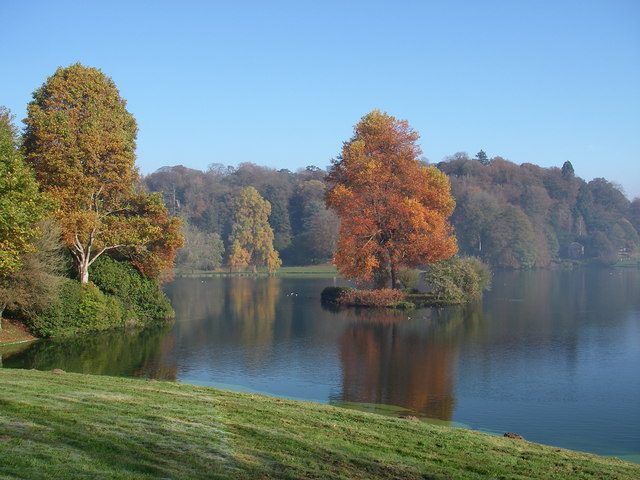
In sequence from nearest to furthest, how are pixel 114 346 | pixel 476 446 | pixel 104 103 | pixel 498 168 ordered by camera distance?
pixel 476 446 → pixel 114 346 → pixel 104 103 → pixel 498 168

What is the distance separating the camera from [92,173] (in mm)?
28172

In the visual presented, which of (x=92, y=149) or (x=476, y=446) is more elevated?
(x=92, y=149)

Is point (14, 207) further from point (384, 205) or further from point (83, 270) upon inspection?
point (384, 205)

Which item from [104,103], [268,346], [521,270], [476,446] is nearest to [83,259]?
[104,103]

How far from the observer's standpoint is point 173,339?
89.8ft

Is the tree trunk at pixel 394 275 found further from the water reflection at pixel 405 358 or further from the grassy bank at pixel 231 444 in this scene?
the grassy bank at pixel 231 444

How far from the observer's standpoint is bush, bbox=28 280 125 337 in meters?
26.0

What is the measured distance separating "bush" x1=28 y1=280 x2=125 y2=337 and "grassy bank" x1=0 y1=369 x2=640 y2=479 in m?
12.9

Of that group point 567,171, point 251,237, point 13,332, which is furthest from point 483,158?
point 13,332

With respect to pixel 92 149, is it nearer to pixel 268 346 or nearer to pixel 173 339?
pixel 173 339

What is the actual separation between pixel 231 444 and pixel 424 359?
1429cm

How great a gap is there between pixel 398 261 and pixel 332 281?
21109mm

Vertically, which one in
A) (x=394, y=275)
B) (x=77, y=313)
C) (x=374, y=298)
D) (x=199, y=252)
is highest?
(x=199, y=252)

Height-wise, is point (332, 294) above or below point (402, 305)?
above
